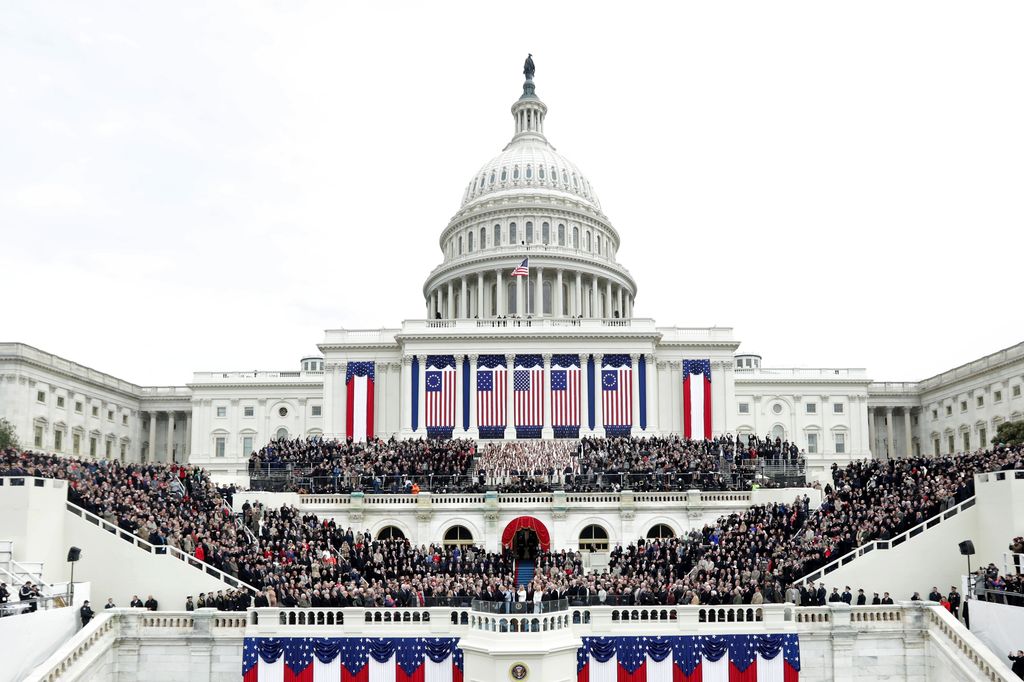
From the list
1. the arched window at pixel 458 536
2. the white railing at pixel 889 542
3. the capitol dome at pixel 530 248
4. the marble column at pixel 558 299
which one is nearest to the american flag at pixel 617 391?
the capitol dome at pixel 530 248

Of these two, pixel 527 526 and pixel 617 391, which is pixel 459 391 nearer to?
pixel 617 391

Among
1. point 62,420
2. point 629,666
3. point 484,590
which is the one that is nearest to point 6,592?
point 484,590

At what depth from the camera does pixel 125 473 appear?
4806 centimetres

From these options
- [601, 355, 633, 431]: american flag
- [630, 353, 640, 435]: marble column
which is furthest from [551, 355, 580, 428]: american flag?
[630, 353, 640, 435]: marble column

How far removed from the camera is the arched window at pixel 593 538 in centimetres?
4992

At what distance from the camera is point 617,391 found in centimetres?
7819

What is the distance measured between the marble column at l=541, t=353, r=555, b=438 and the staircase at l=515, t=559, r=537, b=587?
31.0 meters

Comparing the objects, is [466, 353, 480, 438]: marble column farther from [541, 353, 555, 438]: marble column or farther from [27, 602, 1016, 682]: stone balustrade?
[27, 602, 1016, 682]: stone balustrade

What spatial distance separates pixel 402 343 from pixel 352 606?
155 ft

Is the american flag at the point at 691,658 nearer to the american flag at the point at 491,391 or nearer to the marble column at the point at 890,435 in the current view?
the american flag at the point at 491,391

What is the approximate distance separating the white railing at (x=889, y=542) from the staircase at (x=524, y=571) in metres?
11.6

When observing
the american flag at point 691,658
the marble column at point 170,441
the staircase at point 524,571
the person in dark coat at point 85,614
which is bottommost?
the american flag at point 691,658

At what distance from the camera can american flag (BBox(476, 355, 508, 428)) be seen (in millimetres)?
76938

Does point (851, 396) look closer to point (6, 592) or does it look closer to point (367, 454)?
point (367, 454)
